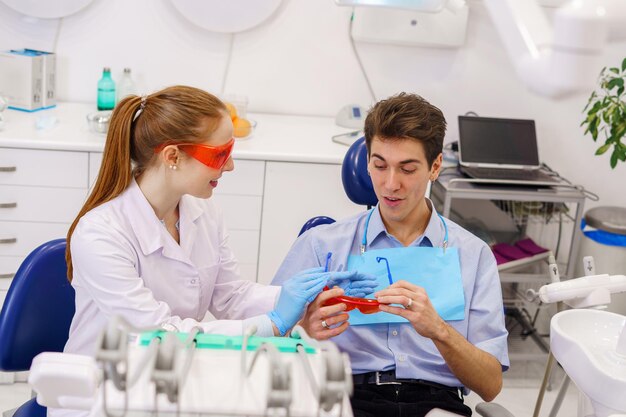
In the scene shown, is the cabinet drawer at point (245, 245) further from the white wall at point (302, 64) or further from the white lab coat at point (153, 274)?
the white lab coat at point (153, 274)

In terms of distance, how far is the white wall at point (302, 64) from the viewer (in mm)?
3594

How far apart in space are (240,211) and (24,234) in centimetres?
83

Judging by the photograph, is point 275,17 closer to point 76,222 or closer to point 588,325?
point 76,222

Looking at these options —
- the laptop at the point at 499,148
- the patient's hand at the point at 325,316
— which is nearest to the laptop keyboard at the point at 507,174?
the laptop at the point at 499,148

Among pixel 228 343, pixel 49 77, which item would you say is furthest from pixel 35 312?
pixel 49 77

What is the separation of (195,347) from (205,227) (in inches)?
36.9

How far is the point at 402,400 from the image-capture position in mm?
2031

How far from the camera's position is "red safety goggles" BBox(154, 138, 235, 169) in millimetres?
1970

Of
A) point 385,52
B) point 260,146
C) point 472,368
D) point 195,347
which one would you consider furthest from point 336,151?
point 195,347

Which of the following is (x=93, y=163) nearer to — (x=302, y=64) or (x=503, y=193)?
(x=302, y=64)

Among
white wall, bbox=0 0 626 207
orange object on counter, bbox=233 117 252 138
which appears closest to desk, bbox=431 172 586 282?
white wall, bbox=0 0 626 207

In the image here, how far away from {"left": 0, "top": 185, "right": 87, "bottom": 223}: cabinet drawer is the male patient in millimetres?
1281

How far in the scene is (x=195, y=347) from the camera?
4.06ft

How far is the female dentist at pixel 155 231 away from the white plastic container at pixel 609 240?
175 cm
